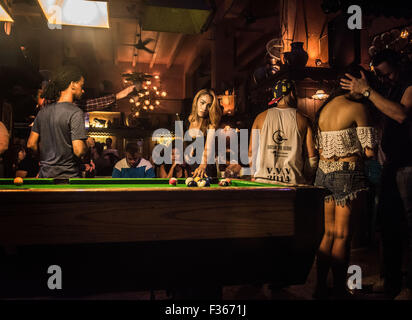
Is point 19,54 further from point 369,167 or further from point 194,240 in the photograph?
point 369,167

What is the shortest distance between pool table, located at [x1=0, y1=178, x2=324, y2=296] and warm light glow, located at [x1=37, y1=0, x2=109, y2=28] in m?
2.48

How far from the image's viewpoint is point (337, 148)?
261 centimetres

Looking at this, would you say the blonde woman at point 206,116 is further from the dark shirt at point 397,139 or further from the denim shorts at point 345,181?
the dark shirt at point 397,139

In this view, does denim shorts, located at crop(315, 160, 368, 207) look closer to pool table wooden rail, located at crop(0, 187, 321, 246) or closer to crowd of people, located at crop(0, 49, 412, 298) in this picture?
crowd of people, located at crop(0, 49, 412, 298)

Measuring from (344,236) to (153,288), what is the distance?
5.30 ft

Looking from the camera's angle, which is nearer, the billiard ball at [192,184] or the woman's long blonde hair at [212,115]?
the billiard ball at [192,184]

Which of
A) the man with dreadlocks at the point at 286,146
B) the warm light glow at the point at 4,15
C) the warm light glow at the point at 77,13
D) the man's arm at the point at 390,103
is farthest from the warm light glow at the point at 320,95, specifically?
the warm light glow at the point at 4,15

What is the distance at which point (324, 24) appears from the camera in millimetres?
4867

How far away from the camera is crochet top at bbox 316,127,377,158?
8.18 ft

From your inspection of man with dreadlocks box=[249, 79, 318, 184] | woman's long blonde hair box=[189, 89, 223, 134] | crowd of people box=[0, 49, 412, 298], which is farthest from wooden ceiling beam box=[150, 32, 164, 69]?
man with dreadlocks box=[249, 79, 318, 184]

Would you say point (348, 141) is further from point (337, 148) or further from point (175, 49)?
point (175, 49)

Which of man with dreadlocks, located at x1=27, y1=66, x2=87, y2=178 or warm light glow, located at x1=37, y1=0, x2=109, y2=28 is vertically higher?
warm light glow, located at x1=37, y1=0, x2=109, y2=28

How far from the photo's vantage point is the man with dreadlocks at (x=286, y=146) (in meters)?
2.91

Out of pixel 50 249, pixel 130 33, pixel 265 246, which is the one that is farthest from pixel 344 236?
pixel 130 33
